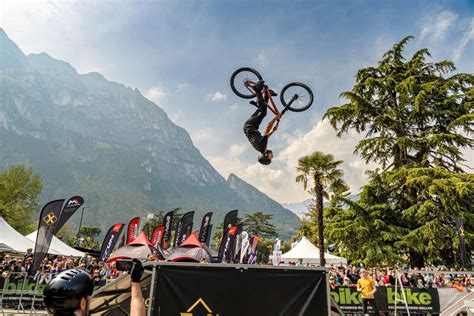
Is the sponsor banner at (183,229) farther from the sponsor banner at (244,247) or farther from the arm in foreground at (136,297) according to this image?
the arm in foreground at (136,297)

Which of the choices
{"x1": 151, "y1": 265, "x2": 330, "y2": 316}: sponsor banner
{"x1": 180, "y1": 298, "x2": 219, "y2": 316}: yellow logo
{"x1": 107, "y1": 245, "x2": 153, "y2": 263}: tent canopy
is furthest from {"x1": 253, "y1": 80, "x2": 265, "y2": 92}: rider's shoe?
{"x1": 107, "y1": 245, "x2": 153, "y2": 263}: tent canopy

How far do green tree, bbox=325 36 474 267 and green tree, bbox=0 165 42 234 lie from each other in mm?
41043

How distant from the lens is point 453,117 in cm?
2520

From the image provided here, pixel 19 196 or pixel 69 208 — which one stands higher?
pixel 19 196

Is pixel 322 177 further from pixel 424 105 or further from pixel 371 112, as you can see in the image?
pixel 424 105

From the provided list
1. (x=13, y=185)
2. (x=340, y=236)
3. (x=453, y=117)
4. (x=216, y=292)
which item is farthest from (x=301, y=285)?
(x=13, y=185)

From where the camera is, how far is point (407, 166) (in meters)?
25.0

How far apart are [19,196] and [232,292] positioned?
54.9m

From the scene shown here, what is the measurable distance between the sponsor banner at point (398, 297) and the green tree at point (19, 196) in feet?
149

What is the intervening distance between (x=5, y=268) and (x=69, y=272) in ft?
54.5

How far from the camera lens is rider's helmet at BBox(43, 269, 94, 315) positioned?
1.86 m

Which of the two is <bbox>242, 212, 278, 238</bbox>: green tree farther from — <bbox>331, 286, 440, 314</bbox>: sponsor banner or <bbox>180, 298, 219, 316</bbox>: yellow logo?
<bbox>180, 298, 219, 316</bbox>: yellow logo

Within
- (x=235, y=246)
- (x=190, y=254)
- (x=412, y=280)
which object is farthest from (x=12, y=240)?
(x=412, y=280)

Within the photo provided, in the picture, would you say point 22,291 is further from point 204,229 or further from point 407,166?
point 407,166
